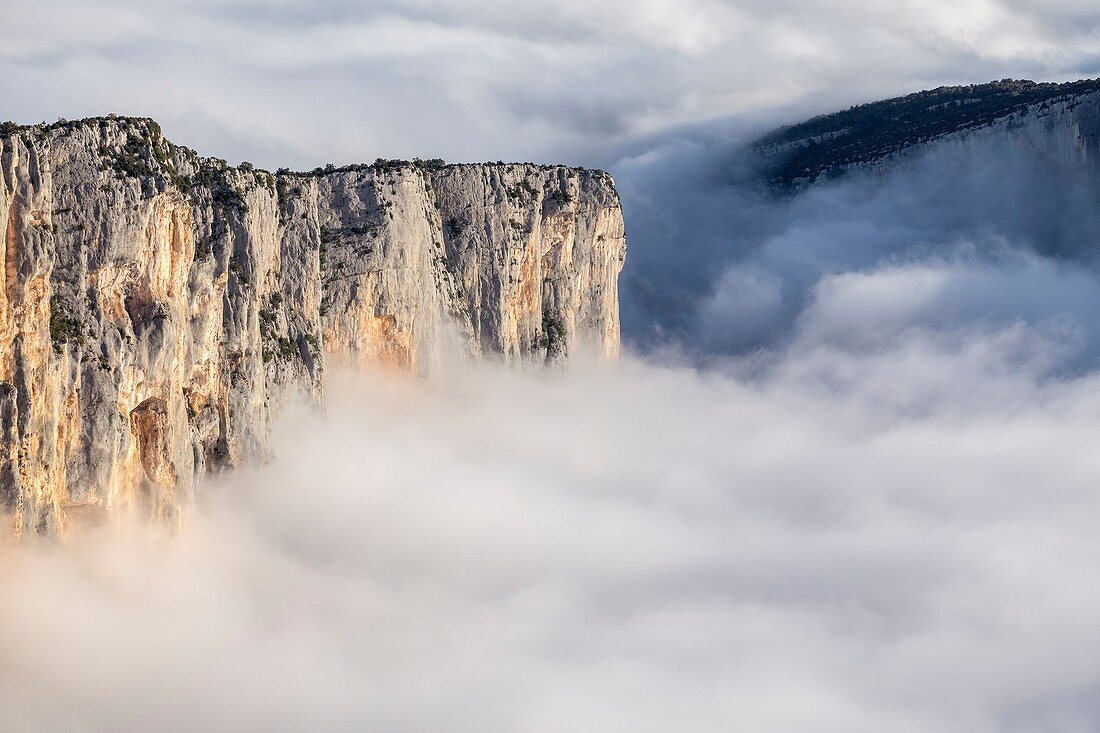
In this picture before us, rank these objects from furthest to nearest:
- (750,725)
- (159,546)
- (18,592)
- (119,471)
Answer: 1. (750,725)
2. (159,546)
3. (119,471)
4. (18,592)

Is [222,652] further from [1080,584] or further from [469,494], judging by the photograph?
[1080,584]

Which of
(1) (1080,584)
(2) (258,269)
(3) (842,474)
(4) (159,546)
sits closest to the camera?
(4) (159,546)

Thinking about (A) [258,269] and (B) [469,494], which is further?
(B) [469,494]

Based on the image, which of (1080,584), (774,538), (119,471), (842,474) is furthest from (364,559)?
(842,474)

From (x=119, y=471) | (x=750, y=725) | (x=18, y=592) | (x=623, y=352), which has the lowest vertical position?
(x=750, y=725)

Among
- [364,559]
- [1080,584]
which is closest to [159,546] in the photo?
[364,559]

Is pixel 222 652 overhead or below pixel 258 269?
below
